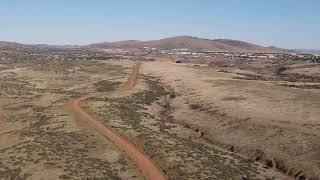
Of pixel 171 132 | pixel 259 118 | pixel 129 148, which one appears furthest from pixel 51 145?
pixel 259 118

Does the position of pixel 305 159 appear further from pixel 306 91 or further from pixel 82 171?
pixel 306 91

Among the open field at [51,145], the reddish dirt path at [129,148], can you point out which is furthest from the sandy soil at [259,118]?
the open field at [51,145]

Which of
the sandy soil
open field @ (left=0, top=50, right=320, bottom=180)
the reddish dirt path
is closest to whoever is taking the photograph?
the reddish dirt path

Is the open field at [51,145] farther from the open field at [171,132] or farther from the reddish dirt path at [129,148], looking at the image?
the reddish dirt path at [129,148]

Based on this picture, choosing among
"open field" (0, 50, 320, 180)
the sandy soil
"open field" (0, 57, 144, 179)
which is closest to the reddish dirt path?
"open field" (0, 50, 320, 180)

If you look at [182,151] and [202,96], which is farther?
[202,96]

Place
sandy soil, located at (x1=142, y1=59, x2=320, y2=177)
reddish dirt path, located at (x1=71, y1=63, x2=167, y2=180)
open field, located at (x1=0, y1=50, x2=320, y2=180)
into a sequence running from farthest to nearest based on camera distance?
sandy soil, located at (x1=142, y1=59, x2=320, y2=177) → open field, located at (x1=0, y1=50, x2=320, y2=180) → reddish dirt path, located at (x1=71, y1=63, x2=167, y2=180)

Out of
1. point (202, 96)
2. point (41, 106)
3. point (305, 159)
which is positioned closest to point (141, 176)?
point (305, 159)

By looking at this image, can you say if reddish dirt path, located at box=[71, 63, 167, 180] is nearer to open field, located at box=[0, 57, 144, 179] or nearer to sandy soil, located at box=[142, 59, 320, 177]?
open field, located at box=[0, 57, 144, 179]

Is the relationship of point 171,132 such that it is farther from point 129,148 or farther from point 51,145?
point 51,145
